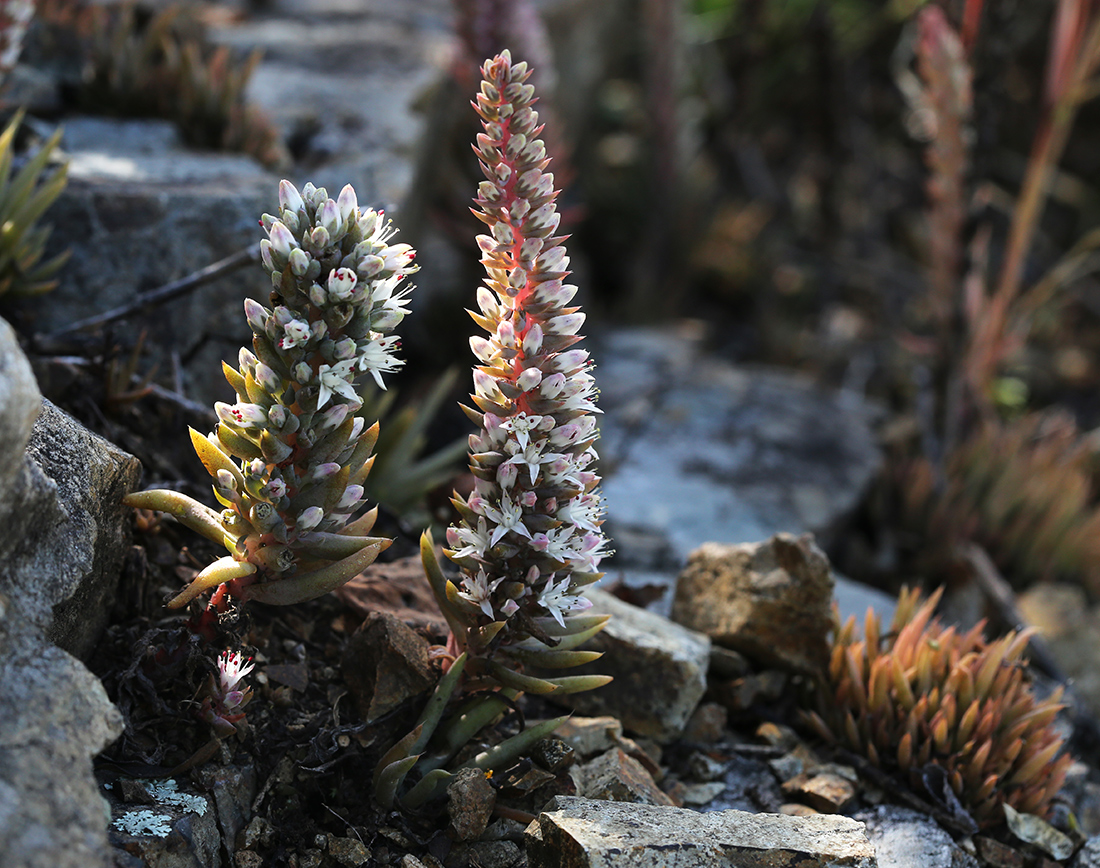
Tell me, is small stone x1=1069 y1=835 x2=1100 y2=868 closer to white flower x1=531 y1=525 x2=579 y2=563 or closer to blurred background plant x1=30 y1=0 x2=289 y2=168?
white flower x1=531 y1=525 x2=579 y2=563

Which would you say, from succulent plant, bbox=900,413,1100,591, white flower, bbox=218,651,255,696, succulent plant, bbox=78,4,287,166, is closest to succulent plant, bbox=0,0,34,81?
succulent plant, bbox=78,4,287,166

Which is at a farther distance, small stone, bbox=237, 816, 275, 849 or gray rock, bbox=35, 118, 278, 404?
gray rock, bbox=35, 118, 278, 404

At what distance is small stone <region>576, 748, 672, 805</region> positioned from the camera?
7.36 feet

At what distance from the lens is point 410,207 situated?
15.2 ft

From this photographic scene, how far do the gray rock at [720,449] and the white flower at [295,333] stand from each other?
234 centimetres

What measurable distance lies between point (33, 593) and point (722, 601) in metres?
1.90

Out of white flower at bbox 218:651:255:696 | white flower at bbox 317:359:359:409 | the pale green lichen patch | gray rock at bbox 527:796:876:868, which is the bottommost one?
the pale green lichen patch

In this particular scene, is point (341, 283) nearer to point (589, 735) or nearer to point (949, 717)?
point (589, 735)

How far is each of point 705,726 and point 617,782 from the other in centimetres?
60

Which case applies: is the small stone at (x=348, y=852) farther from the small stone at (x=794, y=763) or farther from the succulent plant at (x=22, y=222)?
the succulent plant at (x=22, y=222)

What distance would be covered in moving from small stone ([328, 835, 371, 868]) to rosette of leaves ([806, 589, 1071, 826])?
4.48ft

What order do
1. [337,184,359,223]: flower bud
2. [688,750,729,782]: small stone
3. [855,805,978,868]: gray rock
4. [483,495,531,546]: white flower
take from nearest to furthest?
1. [337,184,359,223]: flower bud
2. [483,495,531,546]: white flower
3. [855,805,978,868]: gray rock
4. [688,750,729,782]: small stone

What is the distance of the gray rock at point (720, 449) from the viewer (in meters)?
4.31

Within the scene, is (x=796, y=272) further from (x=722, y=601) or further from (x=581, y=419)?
(x=581, y=419)
